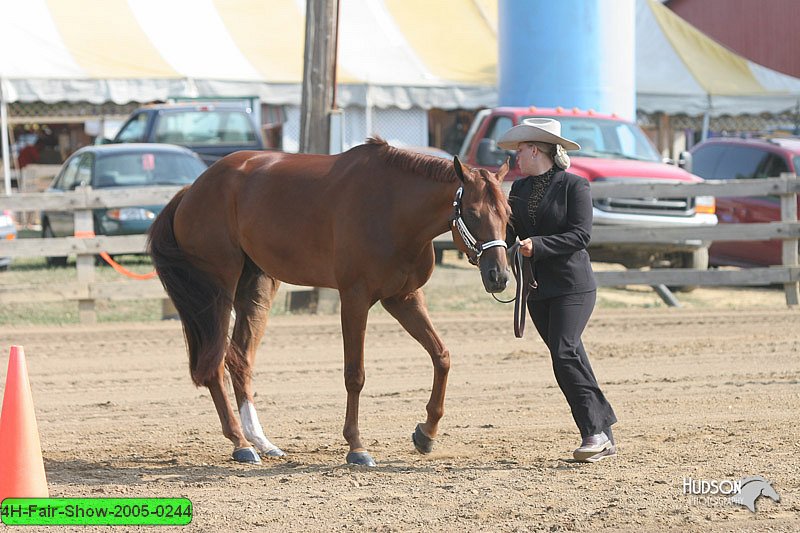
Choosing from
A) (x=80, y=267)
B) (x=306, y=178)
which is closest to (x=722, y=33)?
(x=80, y=267)

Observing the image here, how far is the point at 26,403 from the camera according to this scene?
18.7ft

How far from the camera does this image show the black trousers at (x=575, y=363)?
6.32 meters

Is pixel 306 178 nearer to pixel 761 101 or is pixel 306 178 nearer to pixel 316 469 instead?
pixel 316 469

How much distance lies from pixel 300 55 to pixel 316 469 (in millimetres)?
18587

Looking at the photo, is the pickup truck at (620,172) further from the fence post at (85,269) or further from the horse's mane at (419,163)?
the horse's mane at (419,163)

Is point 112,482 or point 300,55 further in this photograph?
point 300,55

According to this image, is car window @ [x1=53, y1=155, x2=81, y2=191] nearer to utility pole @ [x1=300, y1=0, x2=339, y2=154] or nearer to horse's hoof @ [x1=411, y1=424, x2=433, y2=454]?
utility pole @ [x1=300, y1=0, x2=339, y2=154]

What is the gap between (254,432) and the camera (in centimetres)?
702

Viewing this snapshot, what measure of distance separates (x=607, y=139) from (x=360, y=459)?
957 centimetres

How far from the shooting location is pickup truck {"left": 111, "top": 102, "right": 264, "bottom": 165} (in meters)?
19.8

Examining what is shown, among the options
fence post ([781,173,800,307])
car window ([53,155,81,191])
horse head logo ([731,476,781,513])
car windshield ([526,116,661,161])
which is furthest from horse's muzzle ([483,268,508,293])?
car window ([53,155,81,191])

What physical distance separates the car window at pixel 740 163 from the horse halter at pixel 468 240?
37.6 feet

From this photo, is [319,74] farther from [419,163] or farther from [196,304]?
[419,163]

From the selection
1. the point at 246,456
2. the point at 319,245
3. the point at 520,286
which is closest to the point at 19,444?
the point at 246,456
